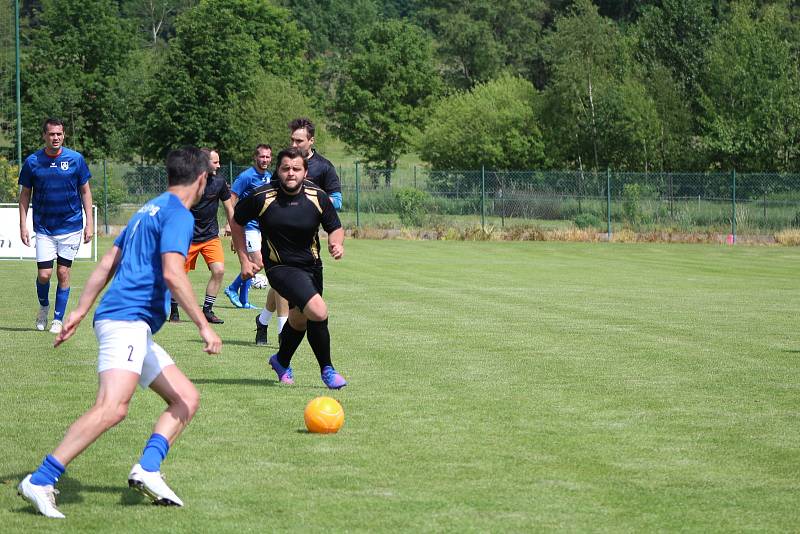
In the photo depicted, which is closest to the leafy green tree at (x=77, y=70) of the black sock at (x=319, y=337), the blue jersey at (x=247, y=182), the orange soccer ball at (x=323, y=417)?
the blue jersey at (x=247, y=182)

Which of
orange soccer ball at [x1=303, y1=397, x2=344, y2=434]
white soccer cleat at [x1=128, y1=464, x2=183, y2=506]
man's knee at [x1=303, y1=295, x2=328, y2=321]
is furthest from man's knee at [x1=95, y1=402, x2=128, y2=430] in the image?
man's knee at [x1=303, y1=295, x2=328, y2=321]

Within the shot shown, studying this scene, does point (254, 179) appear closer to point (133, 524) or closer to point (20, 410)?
point (20, 410)

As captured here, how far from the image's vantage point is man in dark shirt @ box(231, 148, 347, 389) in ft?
30.6

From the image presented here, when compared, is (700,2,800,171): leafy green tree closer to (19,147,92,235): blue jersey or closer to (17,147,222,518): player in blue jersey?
(19,147,92,235): blue jersey

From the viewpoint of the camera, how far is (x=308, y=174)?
11406mm

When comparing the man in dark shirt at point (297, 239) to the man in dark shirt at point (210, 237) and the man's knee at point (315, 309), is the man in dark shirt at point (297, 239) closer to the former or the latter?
the man's knee at point (315, 309)

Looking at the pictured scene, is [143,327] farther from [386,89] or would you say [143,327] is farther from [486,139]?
[386,89]

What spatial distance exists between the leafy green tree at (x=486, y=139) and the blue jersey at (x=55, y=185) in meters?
48.3

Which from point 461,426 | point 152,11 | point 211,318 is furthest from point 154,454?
point 152,11

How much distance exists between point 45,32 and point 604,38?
36788 millimetres

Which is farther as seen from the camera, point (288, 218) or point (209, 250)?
point (209, 250)

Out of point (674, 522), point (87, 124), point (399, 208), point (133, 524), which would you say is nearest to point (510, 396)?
point (674, 522)

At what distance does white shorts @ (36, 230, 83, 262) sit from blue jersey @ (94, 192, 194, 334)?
7453 mm

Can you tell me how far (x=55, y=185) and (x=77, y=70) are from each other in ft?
212
